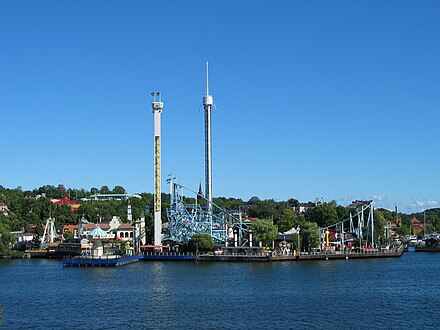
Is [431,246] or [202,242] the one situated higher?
[202,242]

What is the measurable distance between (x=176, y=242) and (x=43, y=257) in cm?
1738

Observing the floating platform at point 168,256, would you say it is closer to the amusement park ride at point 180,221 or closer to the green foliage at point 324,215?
the amusement park ride at point 180,221

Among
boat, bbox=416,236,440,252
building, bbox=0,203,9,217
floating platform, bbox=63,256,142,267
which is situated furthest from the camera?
building, bbox=0,203,9,217

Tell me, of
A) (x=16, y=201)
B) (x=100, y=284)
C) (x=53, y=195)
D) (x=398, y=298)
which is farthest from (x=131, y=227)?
(x=53, y=195)

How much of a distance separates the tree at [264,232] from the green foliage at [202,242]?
225 inches

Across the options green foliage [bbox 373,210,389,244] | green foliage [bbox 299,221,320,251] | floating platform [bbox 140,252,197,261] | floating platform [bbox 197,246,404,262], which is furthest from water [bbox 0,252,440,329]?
green foliage [bbox 373,210,389,244]

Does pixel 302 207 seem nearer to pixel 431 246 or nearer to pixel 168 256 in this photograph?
pixel 431 246

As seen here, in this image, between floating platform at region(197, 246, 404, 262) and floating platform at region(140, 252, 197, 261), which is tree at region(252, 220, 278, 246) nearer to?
floating platform at region(197, 246, 404, 262)

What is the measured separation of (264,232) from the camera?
8300cm

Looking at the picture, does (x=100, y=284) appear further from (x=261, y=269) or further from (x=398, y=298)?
(x=398, y=298)

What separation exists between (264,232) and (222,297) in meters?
41.3

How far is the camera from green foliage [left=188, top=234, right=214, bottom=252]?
3191 inches

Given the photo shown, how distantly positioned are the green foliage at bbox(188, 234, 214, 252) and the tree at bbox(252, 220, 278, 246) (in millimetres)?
5725

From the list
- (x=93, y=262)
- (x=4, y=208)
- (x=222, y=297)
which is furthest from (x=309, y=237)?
(x=4, y=208)
